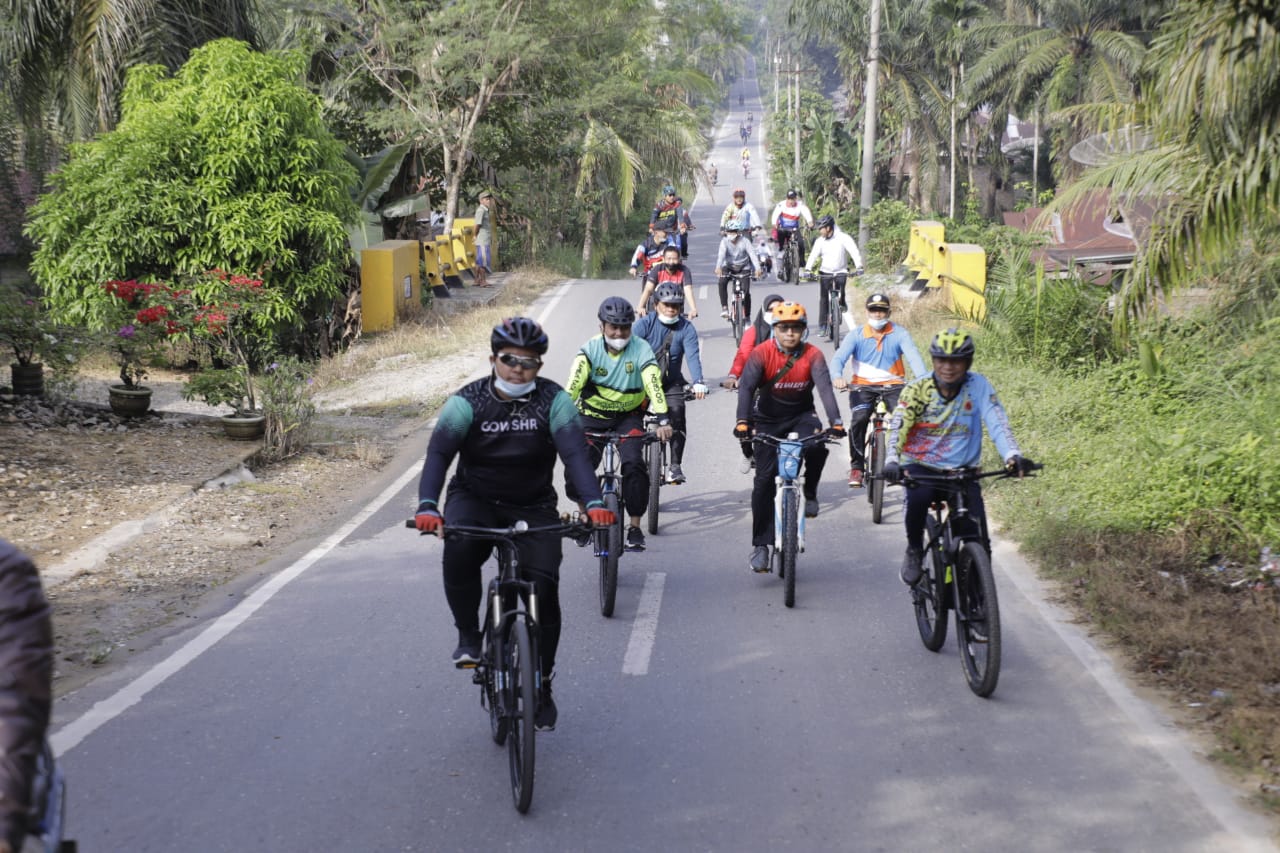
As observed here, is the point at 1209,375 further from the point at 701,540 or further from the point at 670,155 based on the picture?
the point at 670,155

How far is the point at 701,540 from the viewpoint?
10484 mm

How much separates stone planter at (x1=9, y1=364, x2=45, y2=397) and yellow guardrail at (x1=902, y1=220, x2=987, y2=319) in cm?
1195

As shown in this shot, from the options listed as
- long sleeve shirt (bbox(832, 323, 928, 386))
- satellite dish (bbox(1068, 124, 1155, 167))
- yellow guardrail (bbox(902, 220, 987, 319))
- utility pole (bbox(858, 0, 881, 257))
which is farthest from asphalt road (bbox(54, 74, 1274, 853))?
utility pole (bbox(858, 0, 881, 257))

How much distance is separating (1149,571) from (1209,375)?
4.73 metres

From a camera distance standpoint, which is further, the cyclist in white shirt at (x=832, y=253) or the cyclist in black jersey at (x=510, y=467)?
the cyclist in white shirt at (x=832, y=253)

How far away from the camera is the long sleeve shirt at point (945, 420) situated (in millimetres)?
7422

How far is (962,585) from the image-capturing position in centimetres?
704

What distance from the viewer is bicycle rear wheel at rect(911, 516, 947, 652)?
7.35 meters

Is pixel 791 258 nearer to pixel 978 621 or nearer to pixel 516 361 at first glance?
pixel 978 621

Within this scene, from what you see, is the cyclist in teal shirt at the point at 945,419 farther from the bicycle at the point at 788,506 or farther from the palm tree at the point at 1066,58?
the palm tree at the point at 1066,58

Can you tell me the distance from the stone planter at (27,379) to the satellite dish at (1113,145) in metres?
11.2

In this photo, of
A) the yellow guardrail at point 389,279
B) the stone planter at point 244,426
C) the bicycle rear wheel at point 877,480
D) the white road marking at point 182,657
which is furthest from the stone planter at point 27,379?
the bicycle rear wheel at point 877,480

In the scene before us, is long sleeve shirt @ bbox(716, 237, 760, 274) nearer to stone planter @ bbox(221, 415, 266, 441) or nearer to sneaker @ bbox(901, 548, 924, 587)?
stone planter @ bbox(221, 415, 266, 441)

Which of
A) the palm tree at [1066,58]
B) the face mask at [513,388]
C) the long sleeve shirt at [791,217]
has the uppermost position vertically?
the palm tree at [1066,58]
